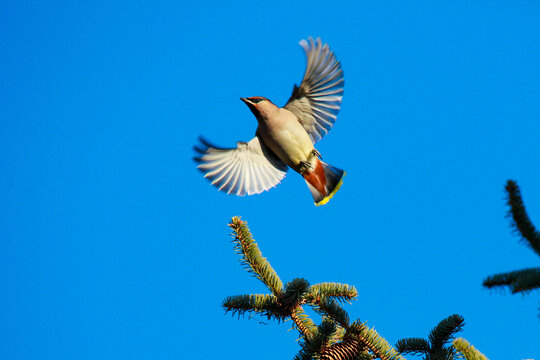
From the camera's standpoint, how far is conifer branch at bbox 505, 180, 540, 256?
6.11 ft

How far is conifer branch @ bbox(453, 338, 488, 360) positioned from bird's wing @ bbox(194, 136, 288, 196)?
11.1ft

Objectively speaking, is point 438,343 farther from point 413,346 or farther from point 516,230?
point 516,230

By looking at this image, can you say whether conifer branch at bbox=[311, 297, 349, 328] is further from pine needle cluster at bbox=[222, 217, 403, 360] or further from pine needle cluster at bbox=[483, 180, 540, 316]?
pine needle cluster at bbox=[483, 180, 540, 316]

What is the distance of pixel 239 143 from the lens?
5.89 m

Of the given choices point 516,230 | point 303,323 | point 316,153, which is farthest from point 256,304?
point 316,153

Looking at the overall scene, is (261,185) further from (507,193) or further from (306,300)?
(507,193)

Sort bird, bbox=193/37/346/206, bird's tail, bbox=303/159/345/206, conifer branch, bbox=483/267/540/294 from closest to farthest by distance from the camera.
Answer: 1. conifer branch, bbox=483/267/540/294
2. bird, bbox=193/37/346/206
3. bird's tail, bbox=303/159/345/206

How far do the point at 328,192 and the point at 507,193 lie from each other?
438 centimetres

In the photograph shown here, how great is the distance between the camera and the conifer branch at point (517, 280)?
1.73 metres

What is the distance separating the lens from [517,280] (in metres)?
1.78

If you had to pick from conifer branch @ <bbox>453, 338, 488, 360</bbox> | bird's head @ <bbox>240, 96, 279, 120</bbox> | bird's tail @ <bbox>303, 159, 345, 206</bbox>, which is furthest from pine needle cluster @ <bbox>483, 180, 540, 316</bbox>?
bird's tail @ <bbox>303, 159, 345, 206</bbox>

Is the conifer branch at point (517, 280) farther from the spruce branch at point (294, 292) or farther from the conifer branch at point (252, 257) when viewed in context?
the conifer branch at point (252, 257)

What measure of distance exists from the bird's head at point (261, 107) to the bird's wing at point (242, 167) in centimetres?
35

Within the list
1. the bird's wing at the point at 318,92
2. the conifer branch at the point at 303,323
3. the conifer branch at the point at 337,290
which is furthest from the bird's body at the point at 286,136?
the conifer branch at the point at 303,323
